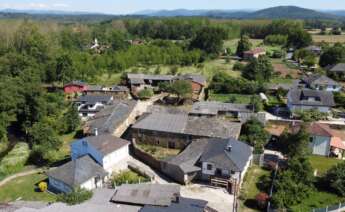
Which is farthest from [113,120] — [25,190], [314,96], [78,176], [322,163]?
[314,96]

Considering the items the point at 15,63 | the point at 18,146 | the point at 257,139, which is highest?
the point at 15,63

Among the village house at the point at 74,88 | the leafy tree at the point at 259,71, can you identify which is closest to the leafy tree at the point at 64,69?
the village house at the point at 74,88

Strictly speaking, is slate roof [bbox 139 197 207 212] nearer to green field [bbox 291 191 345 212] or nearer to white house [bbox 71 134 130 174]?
green field [bbox 291 191 345 212]

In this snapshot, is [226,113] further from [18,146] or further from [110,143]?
[18,146]

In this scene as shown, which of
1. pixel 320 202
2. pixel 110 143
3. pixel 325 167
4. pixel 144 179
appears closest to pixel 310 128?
pixel 325 167

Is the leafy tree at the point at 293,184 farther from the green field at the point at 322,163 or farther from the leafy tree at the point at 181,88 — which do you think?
the leafy tree at the point at 181,88

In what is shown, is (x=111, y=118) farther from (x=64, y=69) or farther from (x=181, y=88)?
(x=64, y=69)
